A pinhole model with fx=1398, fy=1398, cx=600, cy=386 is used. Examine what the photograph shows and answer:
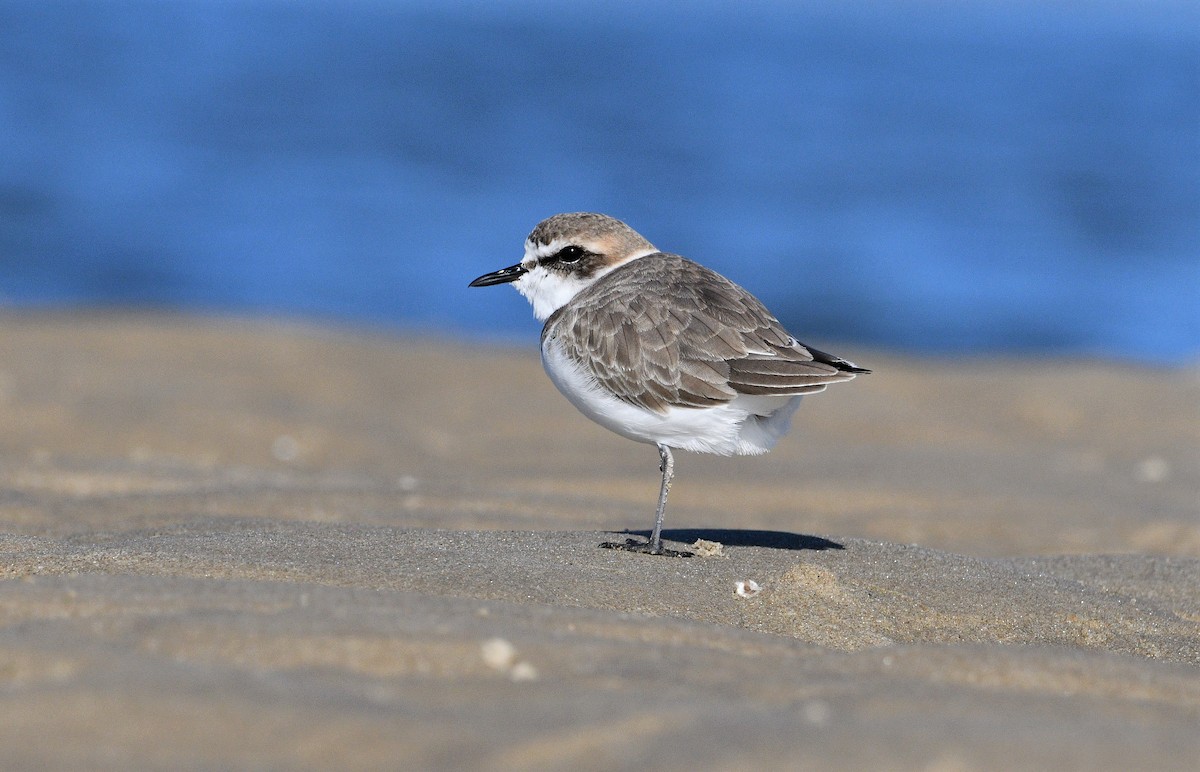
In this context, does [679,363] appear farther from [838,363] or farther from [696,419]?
[838,363]

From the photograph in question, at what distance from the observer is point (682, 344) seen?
4.80 meters

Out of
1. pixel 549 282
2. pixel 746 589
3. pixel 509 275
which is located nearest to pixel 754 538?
pixel 746 589

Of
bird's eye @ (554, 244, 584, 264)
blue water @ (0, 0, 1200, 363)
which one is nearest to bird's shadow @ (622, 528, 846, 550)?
bird's eye @ (554, 244, 584, 264)

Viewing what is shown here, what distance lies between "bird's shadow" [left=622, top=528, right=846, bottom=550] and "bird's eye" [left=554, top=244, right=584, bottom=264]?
3.59 feet

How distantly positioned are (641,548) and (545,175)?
1962cm

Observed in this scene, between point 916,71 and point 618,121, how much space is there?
49.9 feet

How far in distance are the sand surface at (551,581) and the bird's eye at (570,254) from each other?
3.55 ft

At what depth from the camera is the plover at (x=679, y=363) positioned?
4676 millimetres

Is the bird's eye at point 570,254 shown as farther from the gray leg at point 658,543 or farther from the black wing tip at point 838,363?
the black wing tip at point 838,363

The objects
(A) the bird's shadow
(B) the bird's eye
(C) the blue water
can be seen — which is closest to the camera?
(A) the bird's shadow

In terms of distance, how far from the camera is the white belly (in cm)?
474

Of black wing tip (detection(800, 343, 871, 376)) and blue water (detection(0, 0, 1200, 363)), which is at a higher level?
blue water (detection(0, 0, 1200, 363))

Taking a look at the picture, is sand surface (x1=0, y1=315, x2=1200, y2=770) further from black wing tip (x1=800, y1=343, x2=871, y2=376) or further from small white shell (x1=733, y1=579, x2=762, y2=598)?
black wing tip (x1=800, y1=343, x2=871, y2=376)

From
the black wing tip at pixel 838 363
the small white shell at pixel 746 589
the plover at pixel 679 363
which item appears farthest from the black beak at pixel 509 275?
the small white shell at pixel 746 589
